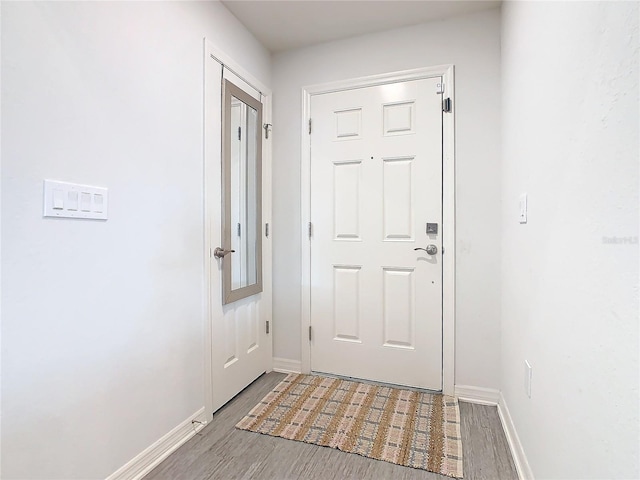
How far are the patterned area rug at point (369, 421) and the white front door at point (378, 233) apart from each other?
19 cm

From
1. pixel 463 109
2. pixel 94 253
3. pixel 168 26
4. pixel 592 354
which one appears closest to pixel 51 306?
pixel 94 253

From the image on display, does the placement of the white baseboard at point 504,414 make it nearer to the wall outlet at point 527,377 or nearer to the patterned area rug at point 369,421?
the patterned area rug at point 369,421

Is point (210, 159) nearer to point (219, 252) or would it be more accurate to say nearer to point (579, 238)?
point (219, 252)

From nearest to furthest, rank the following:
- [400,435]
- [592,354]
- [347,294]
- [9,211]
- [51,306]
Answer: [592,354] < [9,211] < [51,306] < [400,435] < [347,294]

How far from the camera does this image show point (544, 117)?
1.20 metres

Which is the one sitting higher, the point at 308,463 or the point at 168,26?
the point at 168,26

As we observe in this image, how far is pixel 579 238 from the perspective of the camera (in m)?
0.89

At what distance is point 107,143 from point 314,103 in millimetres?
1527

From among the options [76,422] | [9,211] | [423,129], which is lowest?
[76,422]

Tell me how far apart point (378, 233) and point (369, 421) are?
3.77 feet

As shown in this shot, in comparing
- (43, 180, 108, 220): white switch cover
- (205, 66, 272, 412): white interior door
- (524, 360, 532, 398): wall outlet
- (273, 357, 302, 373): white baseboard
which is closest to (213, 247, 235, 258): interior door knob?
(205, 66, 272, 412): white interior door

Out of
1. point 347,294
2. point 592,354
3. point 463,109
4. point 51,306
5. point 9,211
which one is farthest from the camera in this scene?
point 347,294

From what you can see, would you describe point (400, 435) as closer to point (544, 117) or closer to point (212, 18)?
point (544, 117)

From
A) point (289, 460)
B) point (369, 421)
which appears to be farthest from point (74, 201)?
point (369, 421)
